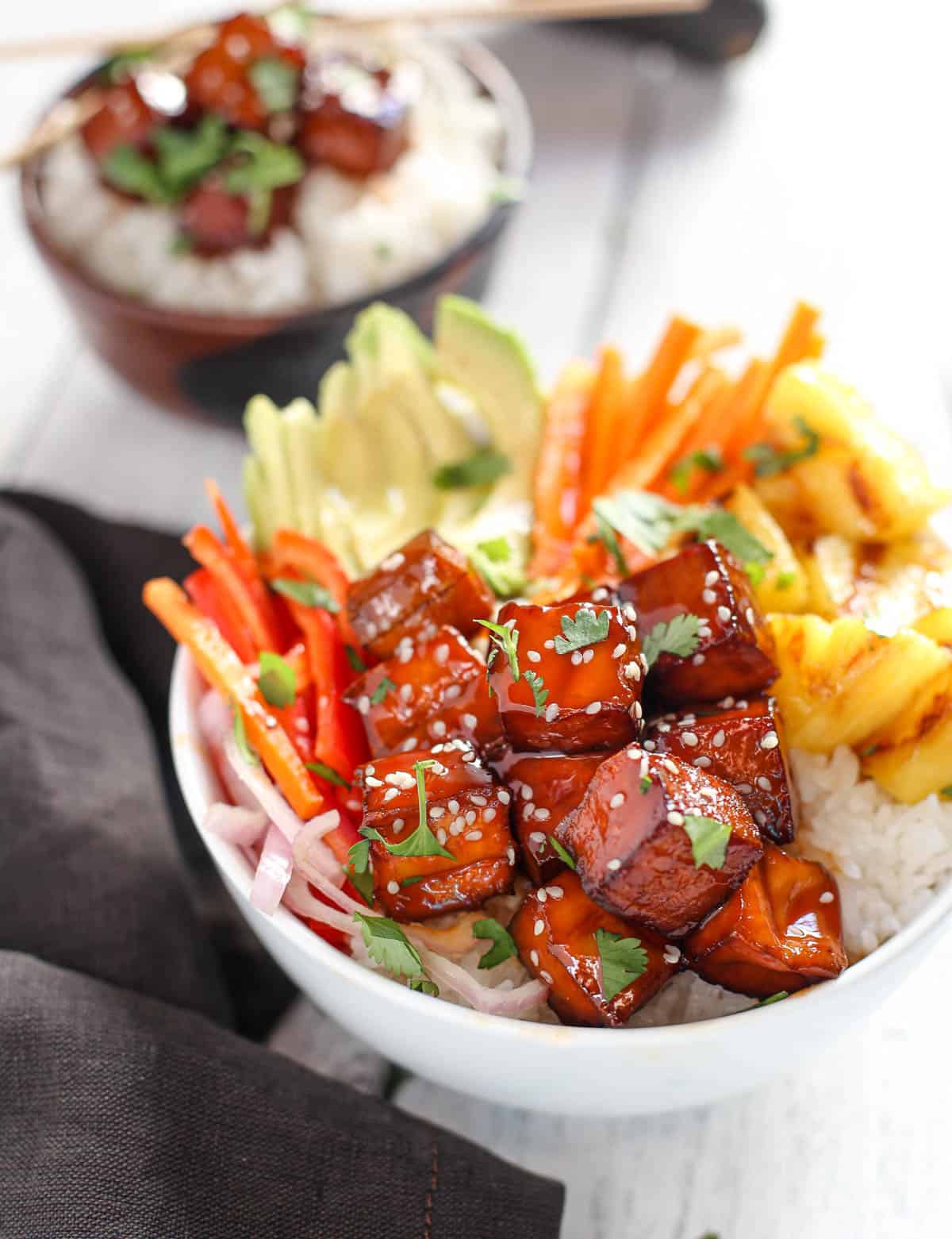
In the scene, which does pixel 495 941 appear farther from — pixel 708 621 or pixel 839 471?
pixel 839 471

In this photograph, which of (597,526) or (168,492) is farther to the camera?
(168,492)

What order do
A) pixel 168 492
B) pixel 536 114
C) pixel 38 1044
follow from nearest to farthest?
pixel 38 1044
pixel 168 492
pixel 536 114

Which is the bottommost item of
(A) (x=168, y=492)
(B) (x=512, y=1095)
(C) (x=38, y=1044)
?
(A) (x=168, y=492)

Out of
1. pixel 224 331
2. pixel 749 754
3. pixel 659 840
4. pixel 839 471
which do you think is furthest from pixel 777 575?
pixel 224 331

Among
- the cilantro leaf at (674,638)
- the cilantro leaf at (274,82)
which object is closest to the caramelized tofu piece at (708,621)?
the cilantro leaf at (674,638)

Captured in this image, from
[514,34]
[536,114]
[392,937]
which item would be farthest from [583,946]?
[514,34]

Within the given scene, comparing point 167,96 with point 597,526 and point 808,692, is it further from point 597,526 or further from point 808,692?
point 808,692
